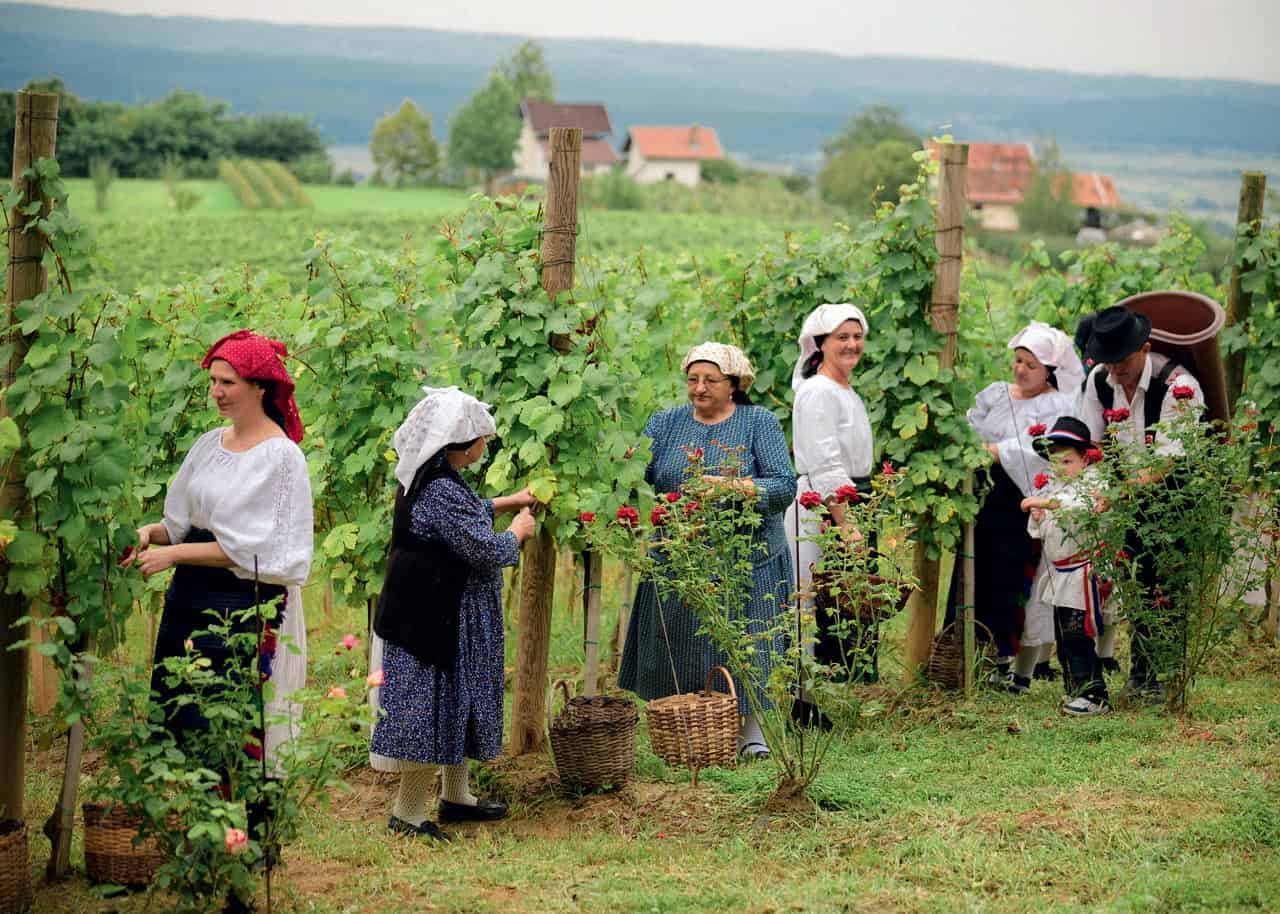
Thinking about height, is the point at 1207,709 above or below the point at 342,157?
below

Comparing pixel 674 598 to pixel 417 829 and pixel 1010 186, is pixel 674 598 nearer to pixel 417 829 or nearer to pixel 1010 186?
→ pixel 417 829

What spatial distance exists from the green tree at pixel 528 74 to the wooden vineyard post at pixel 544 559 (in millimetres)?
105945

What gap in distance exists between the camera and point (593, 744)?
4.75 metres

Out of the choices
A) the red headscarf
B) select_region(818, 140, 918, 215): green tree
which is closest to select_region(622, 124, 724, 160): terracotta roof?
select_region(818, 140, 918, 215): green tree

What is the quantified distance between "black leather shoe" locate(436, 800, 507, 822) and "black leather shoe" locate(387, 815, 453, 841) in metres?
0.18

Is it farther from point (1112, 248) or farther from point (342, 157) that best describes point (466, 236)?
point (342, 157)

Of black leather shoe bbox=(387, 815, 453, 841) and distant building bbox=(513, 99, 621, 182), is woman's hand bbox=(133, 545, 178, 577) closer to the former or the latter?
black leather shoe bbox=(387, 815, 453, 841)

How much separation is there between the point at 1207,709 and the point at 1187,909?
7.30 feet

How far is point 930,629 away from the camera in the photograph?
6414 mm

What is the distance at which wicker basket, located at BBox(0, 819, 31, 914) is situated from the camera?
3.69 meters

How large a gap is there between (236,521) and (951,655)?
11.5ft

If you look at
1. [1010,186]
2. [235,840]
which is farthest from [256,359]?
[1010,186]

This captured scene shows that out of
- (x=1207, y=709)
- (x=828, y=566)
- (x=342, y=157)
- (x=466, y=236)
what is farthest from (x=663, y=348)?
(x=342, y=157)

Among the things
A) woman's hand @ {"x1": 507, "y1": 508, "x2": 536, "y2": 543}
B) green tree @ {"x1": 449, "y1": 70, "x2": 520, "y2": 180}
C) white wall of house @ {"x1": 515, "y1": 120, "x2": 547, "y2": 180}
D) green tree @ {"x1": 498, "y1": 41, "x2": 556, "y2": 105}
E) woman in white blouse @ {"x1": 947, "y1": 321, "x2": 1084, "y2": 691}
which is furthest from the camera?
green tree @ {"x1": 498, "y1": 41, "x2": 556, "y2": 105}
